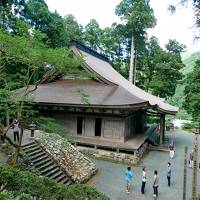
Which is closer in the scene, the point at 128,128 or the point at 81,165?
the point at 81,165

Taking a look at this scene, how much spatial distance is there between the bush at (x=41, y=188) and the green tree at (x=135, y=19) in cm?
3365

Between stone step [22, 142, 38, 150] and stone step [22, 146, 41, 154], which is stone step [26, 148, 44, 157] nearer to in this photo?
stone step [22, 146, 41, 154]

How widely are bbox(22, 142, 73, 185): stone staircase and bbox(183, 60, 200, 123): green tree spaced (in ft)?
70.5

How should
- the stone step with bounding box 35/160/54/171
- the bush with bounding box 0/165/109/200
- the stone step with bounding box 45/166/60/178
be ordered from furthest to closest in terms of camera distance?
the stone step with bounding box 35/160/54/171 → the stone step with bounding box 45/166/60/178 → the bush with bounding box 0/165/109/200

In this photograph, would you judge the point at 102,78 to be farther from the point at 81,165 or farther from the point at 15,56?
the point at 15,56

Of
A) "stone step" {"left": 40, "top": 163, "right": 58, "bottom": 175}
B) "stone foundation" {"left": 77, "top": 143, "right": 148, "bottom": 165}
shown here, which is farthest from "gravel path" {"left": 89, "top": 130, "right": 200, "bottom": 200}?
"stone step" {"left": 40, "top": 163, "right": 58, "bottom": 175}

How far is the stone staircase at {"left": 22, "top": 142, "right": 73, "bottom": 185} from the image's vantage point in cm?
1452

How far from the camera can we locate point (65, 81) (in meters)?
25.5

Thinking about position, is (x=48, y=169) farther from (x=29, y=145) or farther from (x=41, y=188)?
(x=41, y=188)

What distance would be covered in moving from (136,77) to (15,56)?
34.7 m

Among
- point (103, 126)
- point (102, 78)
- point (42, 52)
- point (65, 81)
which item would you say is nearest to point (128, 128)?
point (103, 126)

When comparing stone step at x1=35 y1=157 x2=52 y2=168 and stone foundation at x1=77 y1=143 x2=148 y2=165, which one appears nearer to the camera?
stone step at x1=35 y1=157 x2=52 y2=168

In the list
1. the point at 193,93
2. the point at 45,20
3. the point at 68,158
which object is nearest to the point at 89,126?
the point at 68,158

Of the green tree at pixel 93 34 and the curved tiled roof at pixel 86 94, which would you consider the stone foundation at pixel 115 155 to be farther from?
the green tree at pixel 93 34
